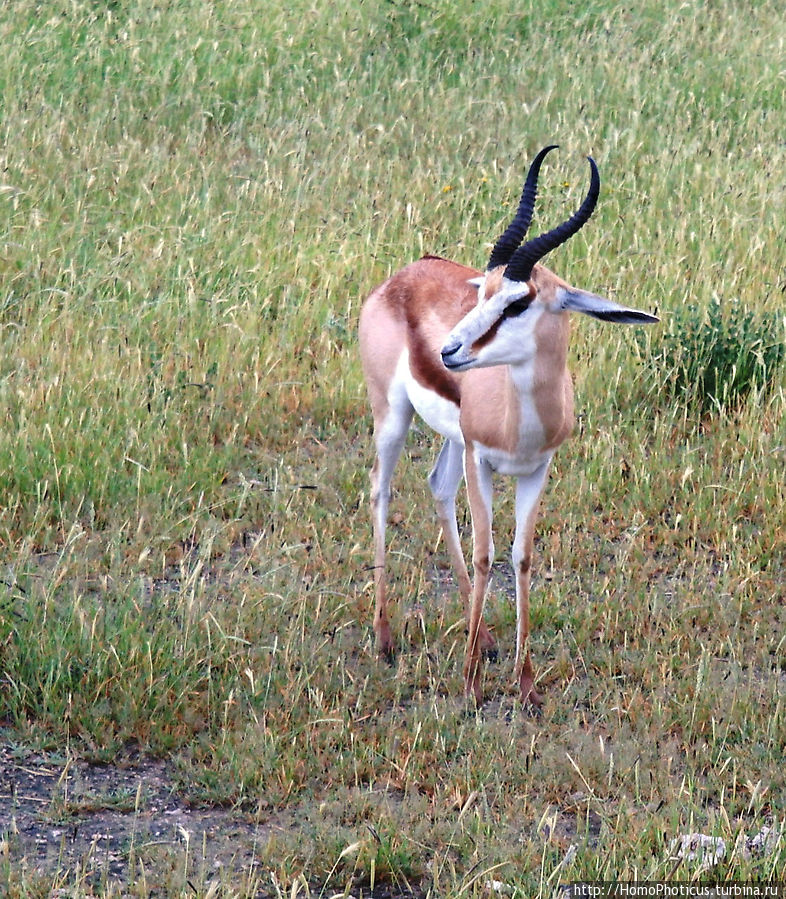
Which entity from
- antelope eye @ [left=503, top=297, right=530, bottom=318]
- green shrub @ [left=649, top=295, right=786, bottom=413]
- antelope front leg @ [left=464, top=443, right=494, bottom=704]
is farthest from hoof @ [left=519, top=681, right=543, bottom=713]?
green shrub @ [left=649, top=295, right=786, bottom=413]

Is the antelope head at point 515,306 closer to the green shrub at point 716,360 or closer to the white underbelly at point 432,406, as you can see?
the white underbelly at point 432,406

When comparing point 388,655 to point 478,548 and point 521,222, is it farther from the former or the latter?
point 521,222

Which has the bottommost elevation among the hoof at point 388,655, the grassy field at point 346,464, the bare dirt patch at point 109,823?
the bare dirt patch at point 109,823

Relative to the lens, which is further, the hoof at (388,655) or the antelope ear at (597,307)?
the hoof at (388,655)

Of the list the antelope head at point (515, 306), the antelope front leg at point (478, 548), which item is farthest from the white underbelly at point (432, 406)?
the antelope head at point (515, 306)

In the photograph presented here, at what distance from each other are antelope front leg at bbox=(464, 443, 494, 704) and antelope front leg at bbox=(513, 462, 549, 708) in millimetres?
117

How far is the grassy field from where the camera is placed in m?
4.07

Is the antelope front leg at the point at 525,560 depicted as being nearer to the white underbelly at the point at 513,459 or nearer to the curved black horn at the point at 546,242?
the white underbelly at the point at 513,459

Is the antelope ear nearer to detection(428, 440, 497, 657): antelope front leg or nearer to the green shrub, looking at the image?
detection(428, 440, 497, 657): antelope front leg

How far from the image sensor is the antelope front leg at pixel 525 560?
15.3 ft

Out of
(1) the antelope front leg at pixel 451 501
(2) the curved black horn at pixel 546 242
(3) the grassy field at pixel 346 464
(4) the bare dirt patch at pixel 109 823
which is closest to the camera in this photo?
(4) the bare dirt patch at pixel 109 823

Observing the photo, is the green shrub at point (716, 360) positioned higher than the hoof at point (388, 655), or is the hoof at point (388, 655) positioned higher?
the green shrub at point (716, 360)

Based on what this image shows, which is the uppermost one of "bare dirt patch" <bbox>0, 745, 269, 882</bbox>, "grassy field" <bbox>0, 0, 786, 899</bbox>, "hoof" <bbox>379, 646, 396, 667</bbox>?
→ "grassy field" <bbox>0, 0, 786, 899</bbox>

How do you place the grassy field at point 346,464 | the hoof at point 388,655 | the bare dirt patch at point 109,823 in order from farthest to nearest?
the hoof at point 388,655
the grassy field at point 346,464
the bare dirt patch at point 109,823
